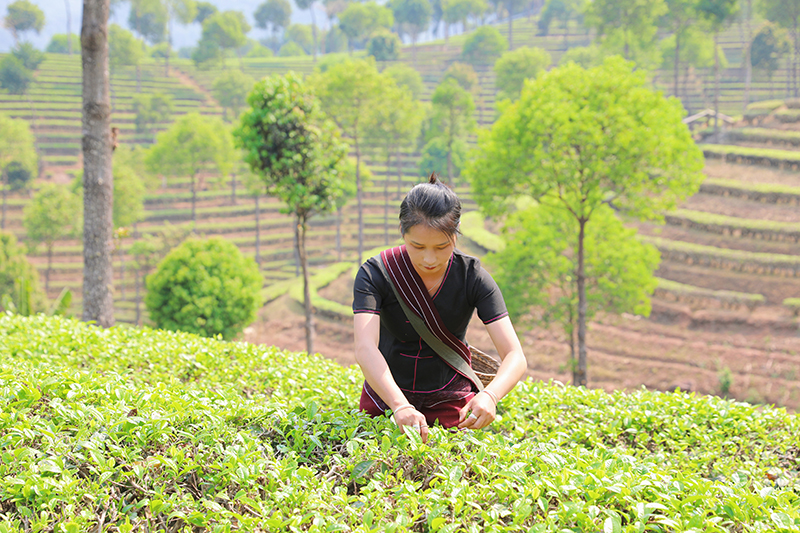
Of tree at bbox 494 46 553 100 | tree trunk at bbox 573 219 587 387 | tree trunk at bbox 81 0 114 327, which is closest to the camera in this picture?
tree trunk at bbox 81 0 114 327

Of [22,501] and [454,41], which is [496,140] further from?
[454,41]

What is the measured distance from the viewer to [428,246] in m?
2.73

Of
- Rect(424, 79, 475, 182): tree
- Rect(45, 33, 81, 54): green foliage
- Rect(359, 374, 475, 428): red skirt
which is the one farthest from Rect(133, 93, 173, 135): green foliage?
Rect(359, 374, 475, 428): red skirt

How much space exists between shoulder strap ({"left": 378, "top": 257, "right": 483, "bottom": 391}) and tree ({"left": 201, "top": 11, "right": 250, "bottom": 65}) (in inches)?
3090

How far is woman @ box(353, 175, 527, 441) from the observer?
2670 millimetres

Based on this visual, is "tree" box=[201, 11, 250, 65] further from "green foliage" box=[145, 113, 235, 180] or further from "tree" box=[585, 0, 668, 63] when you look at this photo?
"tree" box=[585, 0, 668, 63]

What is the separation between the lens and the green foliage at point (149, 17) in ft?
271

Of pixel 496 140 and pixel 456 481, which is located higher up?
pixel 496 140

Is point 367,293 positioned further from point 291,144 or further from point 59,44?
point 59,44

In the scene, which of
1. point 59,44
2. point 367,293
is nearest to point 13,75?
point 59,44

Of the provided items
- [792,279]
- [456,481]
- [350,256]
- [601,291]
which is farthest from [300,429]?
[350,256]

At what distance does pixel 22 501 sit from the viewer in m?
2.26

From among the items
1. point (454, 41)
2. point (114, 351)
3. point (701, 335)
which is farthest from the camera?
point (454, 41)

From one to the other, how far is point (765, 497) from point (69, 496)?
9.90 feet
